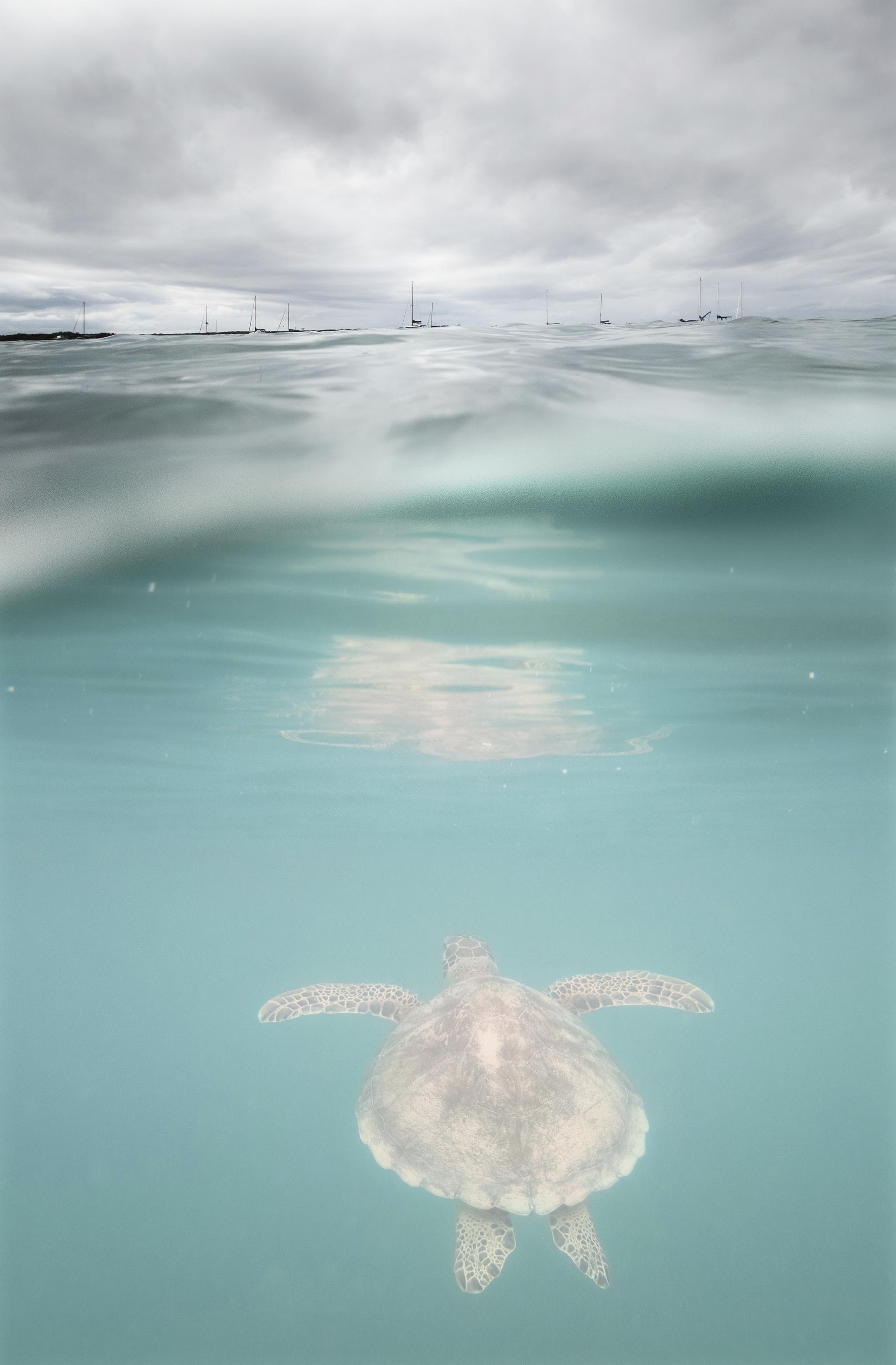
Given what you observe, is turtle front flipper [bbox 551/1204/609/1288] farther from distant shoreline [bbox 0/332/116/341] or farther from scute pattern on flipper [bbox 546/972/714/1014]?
distant shoreline [bbox 0/332/116/341]

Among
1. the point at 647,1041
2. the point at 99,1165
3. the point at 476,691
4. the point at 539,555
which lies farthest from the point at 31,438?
the point at 647,1041

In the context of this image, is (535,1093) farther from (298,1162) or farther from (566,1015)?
(298,1162)

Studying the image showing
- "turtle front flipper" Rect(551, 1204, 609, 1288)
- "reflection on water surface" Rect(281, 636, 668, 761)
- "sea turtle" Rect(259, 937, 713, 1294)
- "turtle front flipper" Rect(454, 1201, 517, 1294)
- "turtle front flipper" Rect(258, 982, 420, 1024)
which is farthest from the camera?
"reflection on water surface" Rect(281, 636, 668, 761)

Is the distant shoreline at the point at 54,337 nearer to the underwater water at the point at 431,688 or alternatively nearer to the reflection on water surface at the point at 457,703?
the underwater water at the point at 431,688

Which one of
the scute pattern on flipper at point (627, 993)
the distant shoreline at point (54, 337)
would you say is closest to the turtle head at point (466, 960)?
the scute pattern on flipper at point (627, 993)

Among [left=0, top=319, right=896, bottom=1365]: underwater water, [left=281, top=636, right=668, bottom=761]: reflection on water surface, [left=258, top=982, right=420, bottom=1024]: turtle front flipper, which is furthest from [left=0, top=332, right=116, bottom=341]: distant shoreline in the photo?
[left=258, top=982, right=420, bottom=1024]: turtle front flipper

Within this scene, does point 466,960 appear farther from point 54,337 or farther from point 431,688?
point 54,337

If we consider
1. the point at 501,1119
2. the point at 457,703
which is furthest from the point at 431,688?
the point at 501,1119
